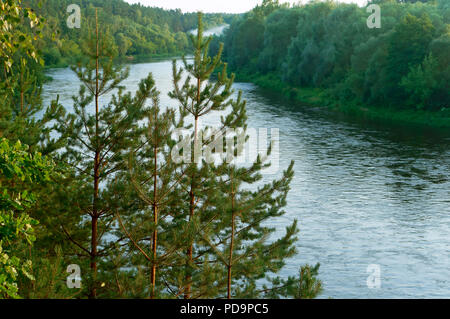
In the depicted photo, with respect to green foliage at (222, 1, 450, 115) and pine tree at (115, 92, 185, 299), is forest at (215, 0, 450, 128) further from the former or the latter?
pine tree at (115, 92, 185, 299)

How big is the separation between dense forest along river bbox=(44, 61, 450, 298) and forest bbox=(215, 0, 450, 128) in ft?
22.3

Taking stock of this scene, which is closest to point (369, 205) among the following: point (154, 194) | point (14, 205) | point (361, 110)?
point (154, 194)

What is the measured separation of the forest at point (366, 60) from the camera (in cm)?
6134

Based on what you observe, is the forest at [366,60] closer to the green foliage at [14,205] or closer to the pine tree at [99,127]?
the pine tree at [99,127]

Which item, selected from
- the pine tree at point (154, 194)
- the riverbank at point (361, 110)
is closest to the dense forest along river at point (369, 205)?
the riverbank at point (361, 110)

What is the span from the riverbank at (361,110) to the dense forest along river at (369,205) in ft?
13.8

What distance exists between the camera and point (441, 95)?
6041cm

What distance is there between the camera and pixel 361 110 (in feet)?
220

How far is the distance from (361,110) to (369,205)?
115 feet

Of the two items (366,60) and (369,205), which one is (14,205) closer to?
(369,205)

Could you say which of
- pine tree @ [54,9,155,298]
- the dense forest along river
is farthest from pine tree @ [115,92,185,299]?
the dense forest along river

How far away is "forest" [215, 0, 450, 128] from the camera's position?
61344 millimetres
